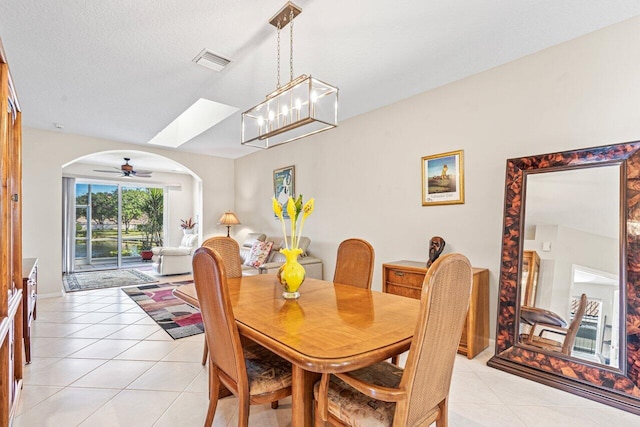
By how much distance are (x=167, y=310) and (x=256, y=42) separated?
3352 millimetres

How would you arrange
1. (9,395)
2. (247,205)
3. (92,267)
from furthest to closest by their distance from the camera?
1. (92,267)
2. (247,205)
3. (9,395)

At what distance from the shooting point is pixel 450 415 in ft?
6.13

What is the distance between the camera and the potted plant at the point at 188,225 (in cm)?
803

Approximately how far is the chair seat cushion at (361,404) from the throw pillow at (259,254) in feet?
11.4

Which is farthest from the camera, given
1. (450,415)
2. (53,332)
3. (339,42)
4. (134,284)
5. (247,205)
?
(247,205)

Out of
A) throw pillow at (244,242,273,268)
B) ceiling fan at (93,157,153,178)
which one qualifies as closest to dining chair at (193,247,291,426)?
throw pillow at (244,242,273,268)

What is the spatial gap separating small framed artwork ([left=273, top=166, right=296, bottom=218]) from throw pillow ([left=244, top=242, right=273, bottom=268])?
2.03 ft

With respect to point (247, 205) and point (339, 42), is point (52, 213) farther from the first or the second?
point (339, 42)

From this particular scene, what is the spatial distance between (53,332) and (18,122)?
7.38 ft

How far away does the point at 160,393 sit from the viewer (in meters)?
2.11

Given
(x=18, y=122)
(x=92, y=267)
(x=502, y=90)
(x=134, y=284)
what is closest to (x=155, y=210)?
(x=92, y=267)

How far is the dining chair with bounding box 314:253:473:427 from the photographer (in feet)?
3.43

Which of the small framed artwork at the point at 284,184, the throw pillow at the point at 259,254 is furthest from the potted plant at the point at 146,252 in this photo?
the small framed artwork at the point at 284,184

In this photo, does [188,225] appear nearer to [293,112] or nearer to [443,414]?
[293,112]
